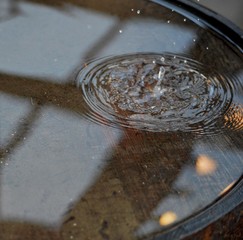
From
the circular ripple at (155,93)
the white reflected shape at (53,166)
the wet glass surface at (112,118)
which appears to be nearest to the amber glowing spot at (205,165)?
the wet glass surface at (112,118)

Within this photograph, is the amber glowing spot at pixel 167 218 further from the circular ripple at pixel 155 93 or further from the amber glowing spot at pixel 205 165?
the circular ripple at pixel 155 93

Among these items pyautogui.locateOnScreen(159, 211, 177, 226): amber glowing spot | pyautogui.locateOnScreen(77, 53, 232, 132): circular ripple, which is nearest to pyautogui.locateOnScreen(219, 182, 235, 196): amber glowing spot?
pyautogui.locateOnScreen(159, 211, 177, 226): amber glowing spot

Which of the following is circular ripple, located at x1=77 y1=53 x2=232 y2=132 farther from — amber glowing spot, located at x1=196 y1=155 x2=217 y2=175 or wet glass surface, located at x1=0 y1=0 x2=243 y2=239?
amber glowing spot, located at x1=196 y1=155 x2=217 y2=175

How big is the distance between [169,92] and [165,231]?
0.72 m

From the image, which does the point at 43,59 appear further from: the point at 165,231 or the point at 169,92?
the point at 165,231

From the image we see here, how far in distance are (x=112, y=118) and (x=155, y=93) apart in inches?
9.0

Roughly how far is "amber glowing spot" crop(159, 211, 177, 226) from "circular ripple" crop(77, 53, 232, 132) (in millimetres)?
390

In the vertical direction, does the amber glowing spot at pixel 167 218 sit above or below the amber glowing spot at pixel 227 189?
below

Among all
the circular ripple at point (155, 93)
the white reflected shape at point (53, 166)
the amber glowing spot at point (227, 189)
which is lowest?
the white reflected shape at point (53, 166)

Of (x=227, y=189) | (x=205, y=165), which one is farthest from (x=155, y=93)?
(x=227, y=189)

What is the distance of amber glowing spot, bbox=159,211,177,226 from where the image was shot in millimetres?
1287

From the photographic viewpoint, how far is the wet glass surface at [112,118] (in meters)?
1.33

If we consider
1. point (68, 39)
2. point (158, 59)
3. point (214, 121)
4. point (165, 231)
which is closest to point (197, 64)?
point (158, 59)

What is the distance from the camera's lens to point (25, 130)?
62.5 inches
